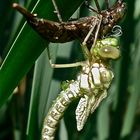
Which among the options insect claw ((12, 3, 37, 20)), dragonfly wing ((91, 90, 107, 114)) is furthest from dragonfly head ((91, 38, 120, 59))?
insect claw ((12, 3, 37, 20))

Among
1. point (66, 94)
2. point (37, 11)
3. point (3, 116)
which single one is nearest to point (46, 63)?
point (66, 94)

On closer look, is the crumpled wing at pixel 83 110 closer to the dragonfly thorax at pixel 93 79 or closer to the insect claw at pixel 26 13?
the dragonfly thorax at pixel 93 79

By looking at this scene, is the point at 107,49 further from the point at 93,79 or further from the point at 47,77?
the point at 47,77

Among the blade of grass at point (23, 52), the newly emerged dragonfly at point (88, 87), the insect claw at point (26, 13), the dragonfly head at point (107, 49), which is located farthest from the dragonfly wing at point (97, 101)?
the insect claw at point (26, 13)

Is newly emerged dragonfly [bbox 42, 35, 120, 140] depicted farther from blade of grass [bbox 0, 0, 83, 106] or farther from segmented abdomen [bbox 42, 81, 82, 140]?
blade of grass [bbox 0, 0, 83, 106]

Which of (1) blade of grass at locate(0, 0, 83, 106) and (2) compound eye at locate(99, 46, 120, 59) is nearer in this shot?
(1) blade of grass at locate(0, 0, 83, 106)

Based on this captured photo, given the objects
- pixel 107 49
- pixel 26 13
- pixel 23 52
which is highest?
pixel 26 13

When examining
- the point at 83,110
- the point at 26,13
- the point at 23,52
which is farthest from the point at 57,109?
the point at 26,13
